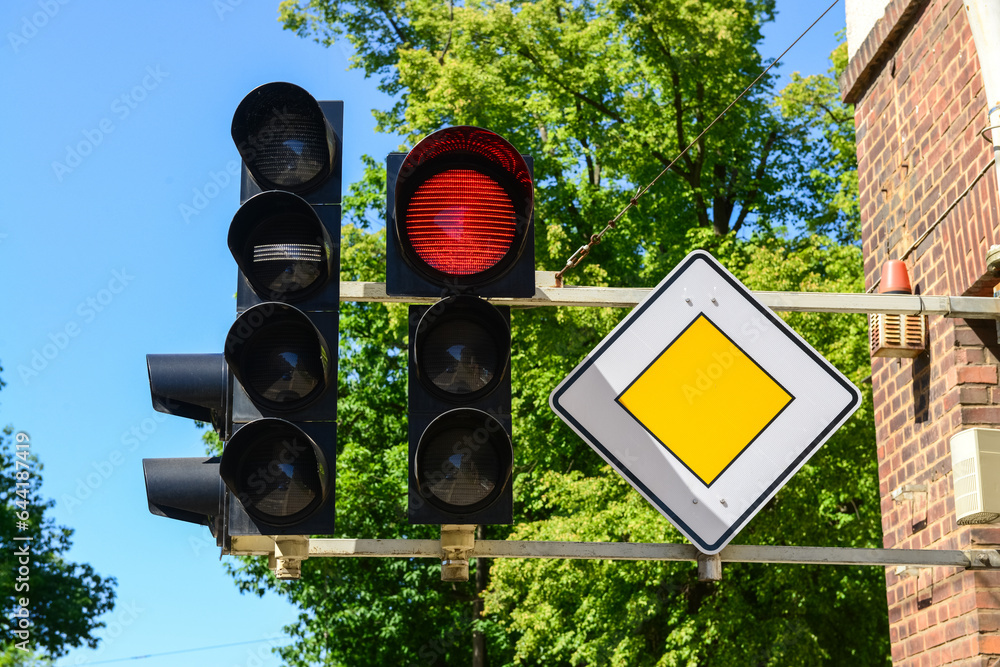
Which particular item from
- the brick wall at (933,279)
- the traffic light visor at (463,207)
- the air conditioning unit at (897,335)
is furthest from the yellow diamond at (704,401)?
the air conditioning unit at (897,335)

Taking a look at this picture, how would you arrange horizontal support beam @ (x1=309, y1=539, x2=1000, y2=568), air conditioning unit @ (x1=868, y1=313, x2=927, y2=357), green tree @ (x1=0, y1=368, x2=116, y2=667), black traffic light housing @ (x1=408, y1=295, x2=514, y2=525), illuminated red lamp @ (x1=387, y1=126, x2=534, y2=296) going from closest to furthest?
→ black traffic light housing @ (x1=408, y1=295, x2=514, y2=525), illuminated red lamp @ (x1=387, y1=126, x2=534, y2=296), horizontal support beam @ (x1=309, y1=539, x2=1000, y2=568), air conditioning unit @ (x1=868, y1=313, x2=927, y2=357), green tree @ (x1=0, y1=368, x2=116, y2=667)

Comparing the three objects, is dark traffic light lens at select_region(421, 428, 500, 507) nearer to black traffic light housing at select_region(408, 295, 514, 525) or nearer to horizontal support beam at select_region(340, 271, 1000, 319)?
black traffic light housing at select_region(408, 295, 514, 525)

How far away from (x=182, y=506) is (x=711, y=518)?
1842 mm

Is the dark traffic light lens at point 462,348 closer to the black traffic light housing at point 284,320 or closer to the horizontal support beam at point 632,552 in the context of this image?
the black traffic light housing at point 284,320

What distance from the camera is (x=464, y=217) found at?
3.75 m

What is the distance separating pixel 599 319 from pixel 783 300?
13934mm

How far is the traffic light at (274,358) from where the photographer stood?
354 cm

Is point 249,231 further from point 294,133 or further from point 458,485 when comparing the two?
point 458,485

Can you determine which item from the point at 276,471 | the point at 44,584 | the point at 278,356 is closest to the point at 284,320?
the point at 278,356

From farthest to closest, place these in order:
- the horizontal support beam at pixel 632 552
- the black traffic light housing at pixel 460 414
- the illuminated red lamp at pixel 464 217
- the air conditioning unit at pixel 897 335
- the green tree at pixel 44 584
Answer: the green tree at pixel 44 584 → the air conditioning unit at pixel 897 335 → the horizontal support beam at pixel 632 552 → the illuminated red lamp at pixel 464 217 → the black traffic light housing at pixel 460 414

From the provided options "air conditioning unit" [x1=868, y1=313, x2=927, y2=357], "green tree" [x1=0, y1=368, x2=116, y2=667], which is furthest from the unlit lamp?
"green tree" [x1=0, y1=368, x2=116, y2=667]

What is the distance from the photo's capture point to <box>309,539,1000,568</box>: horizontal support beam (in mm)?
3855

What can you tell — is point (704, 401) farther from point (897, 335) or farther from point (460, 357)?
point (897, 335)

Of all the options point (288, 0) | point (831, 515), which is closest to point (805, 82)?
point (831, 515)
